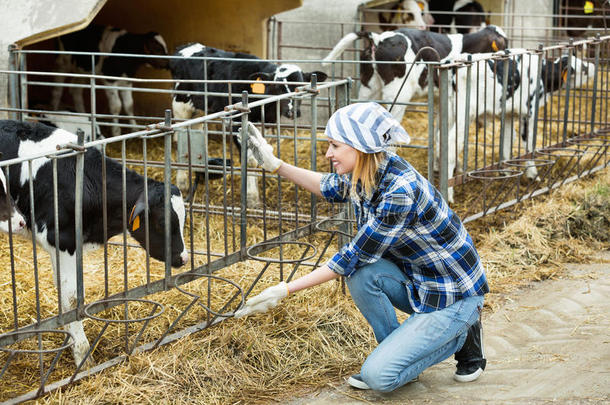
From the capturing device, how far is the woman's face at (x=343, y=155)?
Answer: 3850mm

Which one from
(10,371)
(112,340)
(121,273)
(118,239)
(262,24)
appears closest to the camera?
(10,371)

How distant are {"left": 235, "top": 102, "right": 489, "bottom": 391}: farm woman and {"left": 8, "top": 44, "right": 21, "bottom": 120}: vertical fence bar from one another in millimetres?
4344

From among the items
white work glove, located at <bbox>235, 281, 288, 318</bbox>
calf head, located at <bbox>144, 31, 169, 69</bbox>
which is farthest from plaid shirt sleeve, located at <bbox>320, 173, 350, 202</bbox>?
calf head, located at <bbox>144, 31, 169, 69</bbox>

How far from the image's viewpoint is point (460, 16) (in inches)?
599

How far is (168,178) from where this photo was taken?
3.97 m

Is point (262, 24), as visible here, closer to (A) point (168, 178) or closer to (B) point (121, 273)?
(B) point (121, 273)

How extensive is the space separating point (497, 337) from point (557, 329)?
1.30 ft

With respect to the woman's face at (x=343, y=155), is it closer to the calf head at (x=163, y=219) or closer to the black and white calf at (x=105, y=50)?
the calf head at (x=163, y=219)

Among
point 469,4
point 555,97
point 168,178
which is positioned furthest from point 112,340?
point 469,4

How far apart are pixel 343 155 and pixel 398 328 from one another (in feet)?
2.90

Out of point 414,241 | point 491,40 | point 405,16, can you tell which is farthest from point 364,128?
point 405,16

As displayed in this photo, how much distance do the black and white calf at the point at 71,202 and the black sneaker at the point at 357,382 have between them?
4.04 ft

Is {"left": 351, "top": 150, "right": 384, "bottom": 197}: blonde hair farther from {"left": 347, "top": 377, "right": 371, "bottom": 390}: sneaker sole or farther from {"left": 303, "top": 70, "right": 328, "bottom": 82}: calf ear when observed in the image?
{"left": 303, "top": 70, "right": 328, "bottom": 82}: calf ear

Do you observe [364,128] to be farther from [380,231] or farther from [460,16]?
[460,16]
